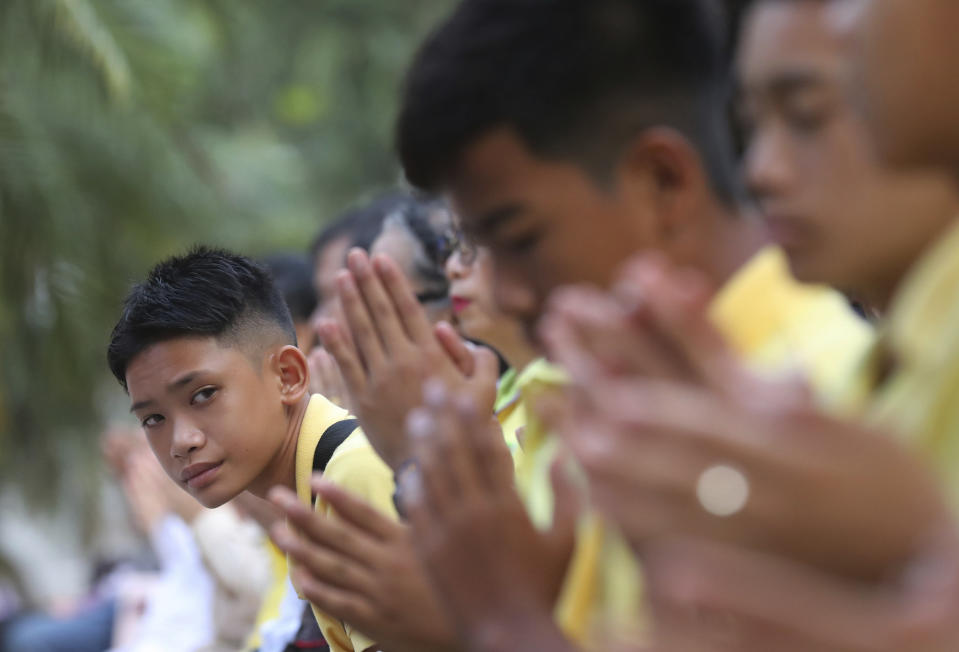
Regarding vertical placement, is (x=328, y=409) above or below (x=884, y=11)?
above

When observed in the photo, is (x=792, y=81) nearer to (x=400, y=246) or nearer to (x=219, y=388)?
(x=219, y=388)

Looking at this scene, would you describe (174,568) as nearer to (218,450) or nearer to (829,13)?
(218,450)

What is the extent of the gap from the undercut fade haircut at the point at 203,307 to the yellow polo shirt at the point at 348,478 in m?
0.38

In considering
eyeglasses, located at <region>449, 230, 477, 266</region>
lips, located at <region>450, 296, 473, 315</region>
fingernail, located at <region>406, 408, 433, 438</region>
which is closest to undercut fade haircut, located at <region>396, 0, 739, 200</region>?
fingernail, located at <region>406, 408, 433, 438</region>

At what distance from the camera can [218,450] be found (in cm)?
351

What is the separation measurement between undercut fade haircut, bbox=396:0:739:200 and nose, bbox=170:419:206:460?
1.61 m

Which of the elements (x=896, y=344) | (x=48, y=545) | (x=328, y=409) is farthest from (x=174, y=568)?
(x=48, y=545)

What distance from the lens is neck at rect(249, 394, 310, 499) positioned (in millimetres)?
3615

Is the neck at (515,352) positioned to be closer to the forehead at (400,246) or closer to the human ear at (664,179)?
the forehead at (400,246)

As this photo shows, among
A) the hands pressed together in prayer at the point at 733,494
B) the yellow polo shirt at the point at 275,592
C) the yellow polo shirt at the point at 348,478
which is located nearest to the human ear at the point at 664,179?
the hands pressed together in prayer at the point at 733,494

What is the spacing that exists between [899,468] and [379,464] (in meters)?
1.94

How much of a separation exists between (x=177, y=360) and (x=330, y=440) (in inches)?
18.1

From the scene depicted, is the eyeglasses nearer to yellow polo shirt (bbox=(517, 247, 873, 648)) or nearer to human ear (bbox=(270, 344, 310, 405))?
human ear (bbox=(270, 344, 310, 405))

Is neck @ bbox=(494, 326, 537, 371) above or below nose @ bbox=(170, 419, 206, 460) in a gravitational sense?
below
